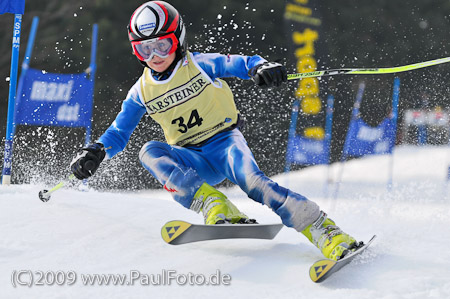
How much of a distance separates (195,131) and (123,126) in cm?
44

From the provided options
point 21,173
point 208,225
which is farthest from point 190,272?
point 21,173

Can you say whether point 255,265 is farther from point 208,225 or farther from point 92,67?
point 92,67

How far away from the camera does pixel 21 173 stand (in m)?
12.6

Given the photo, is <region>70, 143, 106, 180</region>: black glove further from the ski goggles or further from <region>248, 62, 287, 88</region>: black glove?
<region>248, 62, 287, 88</region>: black glove

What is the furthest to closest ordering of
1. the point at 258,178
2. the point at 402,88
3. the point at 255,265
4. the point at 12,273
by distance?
the point at 402,88 < the point at 258,178 < the point at 255,265 < the point at 12,273

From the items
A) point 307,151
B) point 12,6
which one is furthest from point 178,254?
point 307,151

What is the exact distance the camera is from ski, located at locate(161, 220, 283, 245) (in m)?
2.66

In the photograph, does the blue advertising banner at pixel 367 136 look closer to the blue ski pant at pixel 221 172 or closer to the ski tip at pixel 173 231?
the blue ski pant at pixel 221 172

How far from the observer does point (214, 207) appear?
2961 mm

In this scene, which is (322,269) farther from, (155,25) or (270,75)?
(155,25)

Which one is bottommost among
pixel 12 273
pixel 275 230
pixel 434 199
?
pixel 434 199

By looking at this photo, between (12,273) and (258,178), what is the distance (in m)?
1.22

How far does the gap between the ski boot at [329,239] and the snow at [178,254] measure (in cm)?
8

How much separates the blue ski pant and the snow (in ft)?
0.80
